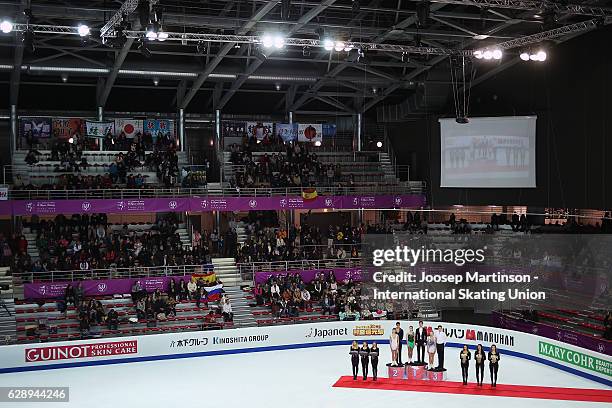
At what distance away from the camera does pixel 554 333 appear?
22656mm

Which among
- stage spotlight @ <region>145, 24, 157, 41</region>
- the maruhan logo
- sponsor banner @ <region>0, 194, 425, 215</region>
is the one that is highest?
stage spotlight @ <region>145, 24, 157, 41</region>

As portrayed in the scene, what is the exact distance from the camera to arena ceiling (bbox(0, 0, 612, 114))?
22453 millimetres

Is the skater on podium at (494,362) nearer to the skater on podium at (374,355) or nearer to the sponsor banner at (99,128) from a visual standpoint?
the skater on podium at (374,355)

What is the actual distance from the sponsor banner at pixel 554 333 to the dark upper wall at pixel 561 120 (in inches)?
204

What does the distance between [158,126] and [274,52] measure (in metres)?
9.19

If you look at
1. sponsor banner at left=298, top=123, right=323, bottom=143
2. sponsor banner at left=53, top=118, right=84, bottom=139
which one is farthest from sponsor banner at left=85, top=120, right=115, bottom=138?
sponsor banner at left=298, top=123, right=323, bottom=143

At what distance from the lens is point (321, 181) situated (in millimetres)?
34156

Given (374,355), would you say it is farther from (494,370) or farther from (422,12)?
(422,12)

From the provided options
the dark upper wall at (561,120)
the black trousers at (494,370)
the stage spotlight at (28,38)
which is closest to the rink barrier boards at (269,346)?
the black trousers at (494,370)

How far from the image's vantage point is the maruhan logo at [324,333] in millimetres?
24938

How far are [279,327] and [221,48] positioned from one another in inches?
439

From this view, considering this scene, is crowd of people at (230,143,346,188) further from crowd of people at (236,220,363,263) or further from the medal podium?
the medal podium

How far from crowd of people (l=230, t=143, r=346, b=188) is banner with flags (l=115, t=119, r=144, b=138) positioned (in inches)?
186

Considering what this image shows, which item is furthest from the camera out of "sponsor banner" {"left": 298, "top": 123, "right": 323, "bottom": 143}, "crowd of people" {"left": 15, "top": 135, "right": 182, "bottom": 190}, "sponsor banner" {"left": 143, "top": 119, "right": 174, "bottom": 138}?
"sponsor banner" {"left": 298, "top": 123, "right": 323, "bottom": 143}
